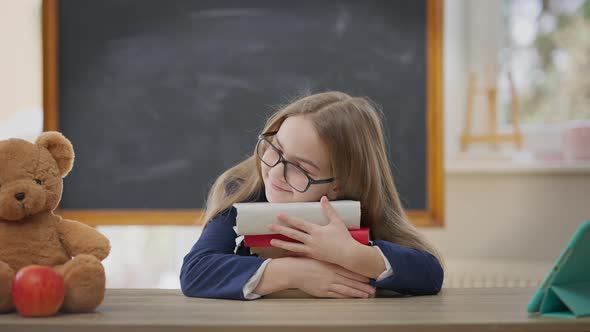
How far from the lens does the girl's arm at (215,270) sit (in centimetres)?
111

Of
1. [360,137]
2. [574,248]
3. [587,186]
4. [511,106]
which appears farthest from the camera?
[511,106]

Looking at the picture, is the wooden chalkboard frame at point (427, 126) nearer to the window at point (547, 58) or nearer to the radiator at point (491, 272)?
the radiator at point (491, 272)

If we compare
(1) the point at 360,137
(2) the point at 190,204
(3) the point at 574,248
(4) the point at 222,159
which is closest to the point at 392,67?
(4) the point at 222,159

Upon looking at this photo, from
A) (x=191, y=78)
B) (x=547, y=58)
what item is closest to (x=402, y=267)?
(x=191, y=78)

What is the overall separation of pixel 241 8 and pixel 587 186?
4.84ft

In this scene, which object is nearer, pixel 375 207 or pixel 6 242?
pixel 6 242

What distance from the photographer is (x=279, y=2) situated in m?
2.71

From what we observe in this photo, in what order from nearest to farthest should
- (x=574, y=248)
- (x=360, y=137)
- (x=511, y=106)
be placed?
(x=574, y=248), (x=360, y=137), (x=511, y=106)

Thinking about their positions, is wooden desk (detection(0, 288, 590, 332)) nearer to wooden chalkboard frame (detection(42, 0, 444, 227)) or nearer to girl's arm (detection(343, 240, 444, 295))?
girl's arm (detection(343, 240, 444, 295))

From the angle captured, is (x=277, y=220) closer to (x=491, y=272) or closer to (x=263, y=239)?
(x=263, y=239)

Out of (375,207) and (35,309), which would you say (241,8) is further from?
(35,309)

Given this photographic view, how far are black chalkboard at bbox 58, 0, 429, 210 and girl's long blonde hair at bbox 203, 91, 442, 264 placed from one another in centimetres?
138

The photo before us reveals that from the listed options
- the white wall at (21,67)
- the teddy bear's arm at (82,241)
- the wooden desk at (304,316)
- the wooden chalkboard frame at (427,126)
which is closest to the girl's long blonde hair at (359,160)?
the wooden desk at (304,316)

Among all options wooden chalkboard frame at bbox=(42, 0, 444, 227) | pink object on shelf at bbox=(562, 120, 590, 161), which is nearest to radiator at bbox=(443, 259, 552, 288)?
wooden chalkboard frame at bbox=(42, 0, 444, 227)
